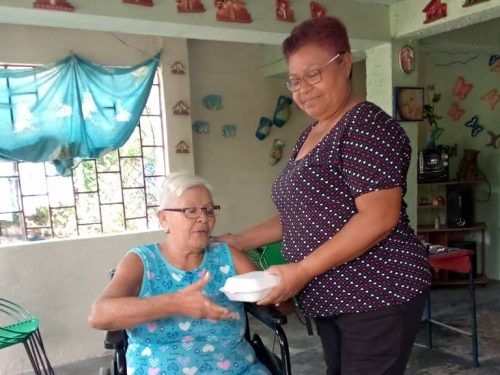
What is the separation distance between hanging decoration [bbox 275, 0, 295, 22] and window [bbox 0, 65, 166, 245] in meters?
1.13

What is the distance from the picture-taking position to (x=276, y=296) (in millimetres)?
1060

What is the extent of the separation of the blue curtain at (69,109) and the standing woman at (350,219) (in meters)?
2.16

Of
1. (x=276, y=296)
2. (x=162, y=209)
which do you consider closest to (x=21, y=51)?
(x=162, y=209)

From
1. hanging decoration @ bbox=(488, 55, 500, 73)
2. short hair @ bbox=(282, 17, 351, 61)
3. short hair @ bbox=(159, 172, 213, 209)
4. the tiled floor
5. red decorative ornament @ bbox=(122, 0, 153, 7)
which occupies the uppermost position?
red decorative ornament @ bbox=(122, 0, 153, 7)

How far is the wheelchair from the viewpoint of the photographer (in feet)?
4.54

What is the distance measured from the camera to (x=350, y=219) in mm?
1055

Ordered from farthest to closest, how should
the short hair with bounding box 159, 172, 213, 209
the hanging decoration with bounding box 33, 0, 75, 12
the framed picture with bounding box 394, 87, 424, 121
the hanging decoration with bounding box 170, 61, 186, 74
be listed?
the hanging decoration with bounding box 170, 61, 186, 74, the framed picture with bounding box 394, 87, 424, 121, the hanging decoration with bounding box 33, 0, 75, 12, the short hair with bounding box 159, 172, 213, 209

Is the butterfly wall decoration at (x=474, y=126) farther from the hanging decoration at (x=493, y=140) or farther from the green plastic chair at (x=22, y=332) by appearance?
the green plastic chair at (x=22, y=332)

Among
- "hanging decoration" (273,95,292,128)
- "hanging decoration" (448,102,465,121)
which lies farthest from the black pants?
"hanging decoration" (448,102,465,121)

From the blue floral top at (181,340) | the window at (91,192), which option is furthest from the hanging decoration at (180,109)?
→ the blue floral top at (181,340)

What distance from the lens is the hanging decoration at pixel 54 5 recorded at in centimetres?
208

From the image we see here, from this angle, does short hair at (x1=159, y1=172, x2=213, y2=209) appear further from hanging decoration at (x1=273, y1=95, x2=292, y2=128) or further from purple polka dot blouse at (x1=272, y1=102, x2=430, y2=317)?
hanging decoration at (x1=273, y1=95, x2=292, y2=128)

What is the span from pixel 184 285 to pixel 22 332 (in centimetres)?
129

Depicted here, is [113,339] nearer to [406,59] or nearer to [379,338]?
[379,338]
